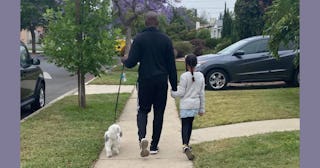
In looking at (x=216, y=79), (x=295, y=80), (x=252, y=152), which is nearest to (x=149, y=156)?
(x=252, y=152)

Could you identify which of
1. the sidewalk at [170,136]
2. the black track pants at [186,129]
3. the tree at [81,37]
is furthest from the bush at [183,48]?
the black track pants at [186,129]

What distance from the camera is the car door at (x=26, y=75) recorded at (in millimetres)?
9859

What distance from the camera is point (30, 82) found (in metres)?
10.4

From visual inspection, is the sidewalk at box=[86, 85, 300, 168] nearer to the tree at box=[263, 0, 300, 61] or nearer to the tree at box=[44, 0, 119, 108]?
the tree at box=[44, 0, 119, 108]

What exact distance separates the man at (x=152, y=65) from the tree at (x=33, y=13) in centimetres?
4165

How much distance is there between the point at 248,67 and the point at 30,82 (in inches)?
254

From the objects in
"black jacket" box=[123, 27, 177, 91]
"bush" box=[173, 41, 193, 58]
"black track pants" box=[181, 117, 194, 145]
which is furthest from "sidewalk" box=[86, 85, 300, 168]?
"bush" box=[173, 41, 193, 58]

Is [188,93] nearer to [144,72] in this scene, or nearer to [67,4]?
[144,72]

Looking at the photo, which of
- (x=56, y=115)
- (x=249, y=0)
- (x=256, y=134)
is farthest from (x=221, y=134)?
(x=249, y=0)

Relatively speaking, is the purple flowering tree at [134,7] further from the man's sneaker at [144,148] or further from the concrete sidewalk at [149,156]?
the man's sneaker at [144,148]

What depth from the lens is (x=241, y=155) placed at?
20.7 feet

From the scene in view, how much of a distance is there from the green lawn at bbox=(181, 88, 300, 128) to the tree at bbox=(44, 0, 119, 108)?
8.12 feet

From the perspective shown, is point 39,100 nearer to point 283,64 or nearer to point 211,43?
point 283,64

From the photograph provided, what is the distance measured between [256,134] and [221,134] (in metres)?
0.57
